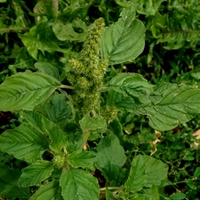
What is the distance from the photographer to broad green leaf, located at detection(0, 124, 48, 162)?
1.87 meters

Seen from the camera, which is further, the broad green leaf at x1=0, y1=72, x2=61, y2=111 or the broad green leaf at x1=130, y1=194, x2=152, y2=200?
the broad green leaf at x1=130, y1=194, x2=152, y2=200

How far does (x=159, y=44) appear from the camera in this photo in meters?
3.19

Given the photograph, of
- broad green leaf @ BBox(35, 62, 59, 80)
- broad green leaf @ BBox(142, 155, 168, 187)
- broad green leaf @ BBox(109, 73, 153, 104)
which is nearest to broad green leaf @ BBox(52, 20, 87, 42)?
broad green leaf @ BBox(35, 62, 59, 80)

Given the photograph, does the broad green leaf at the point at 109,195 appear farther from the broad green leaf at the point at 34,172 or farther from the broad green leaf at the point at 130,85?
the broad green leaf at the point at 130,85

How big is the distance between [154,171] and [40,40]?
1.11 meters

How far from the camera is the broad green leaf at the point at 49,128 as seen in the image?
1.79m

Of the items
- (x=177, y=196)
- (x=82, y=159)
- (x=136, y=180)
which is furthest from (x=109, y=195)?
(x=177, y=196)

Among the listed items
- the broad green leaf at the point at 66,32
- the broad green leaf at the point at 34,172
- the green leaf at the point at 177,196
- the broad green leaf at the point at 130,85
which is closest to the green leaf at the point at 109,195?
the broad green leaf at the point at 34,172

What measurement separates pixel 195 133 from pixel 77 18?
3.33 ft

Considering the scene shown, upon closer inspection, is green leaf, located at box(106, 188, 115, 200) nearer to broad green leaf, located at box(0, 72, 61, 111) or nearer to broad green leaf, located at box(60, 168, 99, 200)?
broad green leaf, located at box(60, 168, 99, 200)

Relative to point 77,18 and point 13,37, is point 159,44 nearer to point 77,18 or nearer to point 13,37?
point 77,18

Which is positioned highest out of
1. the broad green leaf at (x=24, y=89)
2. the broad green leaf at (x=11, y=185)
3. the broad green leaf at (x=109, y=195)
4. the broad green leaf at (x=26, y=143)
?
the broad green leaf at (x=24, y=89)

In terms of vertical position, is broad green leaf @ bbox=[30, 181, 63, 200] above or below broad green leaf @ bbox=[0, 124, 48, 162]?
below

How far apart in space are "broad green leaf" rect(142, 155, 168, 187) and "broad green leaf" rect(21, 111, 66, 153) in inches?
21.2
